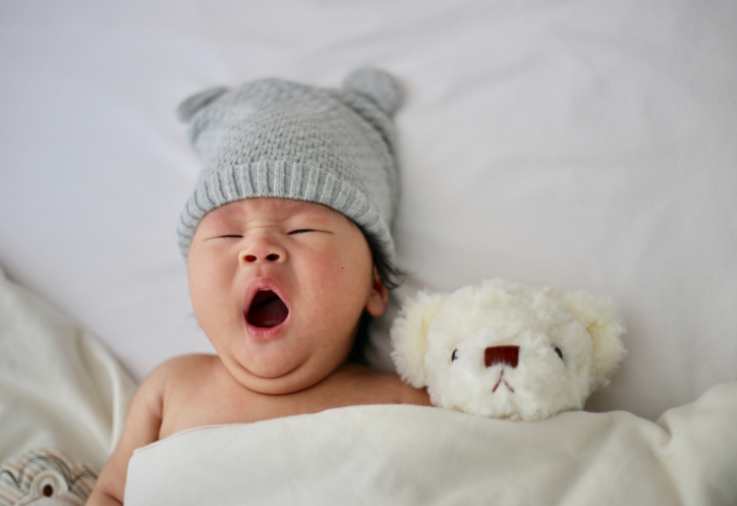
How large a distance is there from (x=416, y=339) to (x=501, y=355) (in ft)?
0.68

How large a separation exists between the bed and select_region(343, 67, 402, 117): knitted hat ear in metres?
0.05

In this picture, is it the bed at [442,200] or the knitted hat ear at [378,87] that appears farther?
the knitted hat ear at [378,87]

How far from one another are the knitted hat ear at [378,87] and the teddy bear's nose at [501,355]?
73 cm

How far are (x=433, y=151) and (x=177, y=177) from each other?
0.71 meters

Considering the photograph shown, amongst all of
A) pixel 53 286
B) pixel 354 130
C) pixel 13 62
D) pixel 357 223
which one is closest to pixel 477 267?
pixel 357 223

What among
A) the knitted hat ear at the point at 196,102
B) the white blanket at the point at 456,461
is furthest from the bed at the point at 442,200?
the knitted hat ear at the point at 196,102

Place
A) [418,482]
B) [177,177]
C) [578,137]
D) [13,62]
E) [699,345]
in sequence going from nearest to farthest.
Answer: [418,482], [699,345], [578,137], [177,177], [13,62]

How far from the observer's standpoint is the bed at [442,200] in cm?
83

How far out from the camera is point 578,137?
1175 mm

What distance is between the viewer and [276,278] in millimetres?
965

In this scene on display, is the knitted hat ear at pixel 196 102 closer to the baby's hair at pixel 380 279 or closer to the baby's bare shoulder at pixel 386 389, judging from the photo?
the baby's hair at pixel 380 279

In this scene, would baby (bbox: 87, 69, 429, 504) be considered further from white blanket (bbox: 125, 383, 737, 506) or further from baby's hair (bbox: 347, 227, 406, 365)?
white blanket (bbox: 125, 383, 737, 506)

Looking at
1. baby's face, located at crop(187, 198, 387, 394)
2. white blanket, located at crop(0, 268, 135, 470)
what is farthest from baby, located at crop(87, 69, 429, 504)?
white blanket, located at crop(0, 268, 135, 470)

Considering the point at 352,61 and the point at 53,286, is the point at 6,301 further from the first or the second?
the point at 352,61
